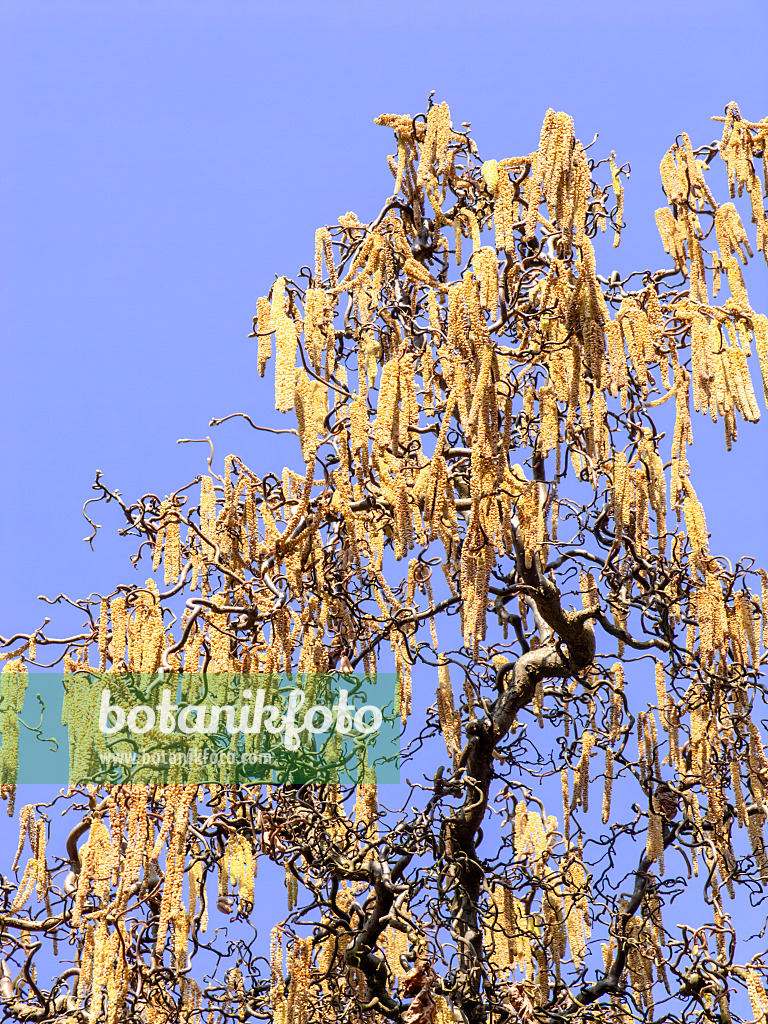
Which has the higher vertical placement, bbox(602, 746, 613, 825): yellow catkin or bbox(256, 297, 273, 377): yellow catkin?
bbox(256, 297, 273, 377): yellow catkin

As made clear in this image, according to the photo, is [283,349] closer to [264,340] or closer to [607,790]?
[264,340]

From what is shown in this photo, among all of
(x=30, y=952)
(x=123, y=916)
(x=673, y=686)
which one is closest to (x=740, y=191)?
(x=673, y=686)

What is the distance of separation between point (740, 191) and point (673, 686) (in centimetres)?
281

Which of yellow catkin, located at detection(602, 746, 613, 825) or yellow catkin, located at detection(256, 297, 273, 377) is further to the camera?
yellow catkin, located at detection(602, 746, 613, 825)

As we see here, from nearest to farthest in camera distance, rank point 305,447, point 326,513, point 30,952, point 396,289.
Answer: point 305,447 < point 326,513 < point 30,952 < point 396,289

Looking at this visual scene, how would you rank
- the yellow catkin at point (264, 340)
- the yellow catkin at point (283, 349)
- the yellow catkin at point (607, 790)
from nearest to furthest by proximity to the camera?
the yellow catkin at point (283, 349) → the yellow catkin at point (264, 340) → the yellow catkin at point (607, 790)

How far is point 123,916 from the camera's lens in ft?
17.6

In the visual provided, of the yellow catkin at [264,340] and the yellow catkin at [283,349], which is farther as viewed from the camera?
the yellow catkin at [264,340]

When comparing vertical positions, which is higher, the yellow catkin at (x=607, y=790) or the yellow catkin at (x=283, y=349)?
the yellow catkin at (x=283, y=349)

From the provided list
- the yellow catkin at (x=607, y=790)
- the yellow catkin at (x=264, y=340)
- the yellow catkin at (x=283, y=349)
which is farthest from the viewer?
the yellow catkin at (x=607, y=790)

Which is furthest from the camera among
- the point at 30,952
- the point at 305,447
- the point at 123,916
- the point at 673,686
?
the point at 30,952

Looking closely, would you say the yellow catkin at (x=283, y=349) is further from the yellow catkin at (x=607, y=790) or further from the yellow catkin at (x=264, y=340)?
the yellow catkin at (x=607, y=790)

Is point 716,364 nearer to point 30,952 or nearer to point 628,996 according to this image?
point 628,996

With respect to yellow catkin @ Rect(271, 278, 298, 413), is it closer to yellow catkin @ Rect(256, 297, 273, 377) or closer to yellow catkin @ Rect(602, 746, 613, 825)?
yellow catkin @ Rect(256, 297, 273, 377)
